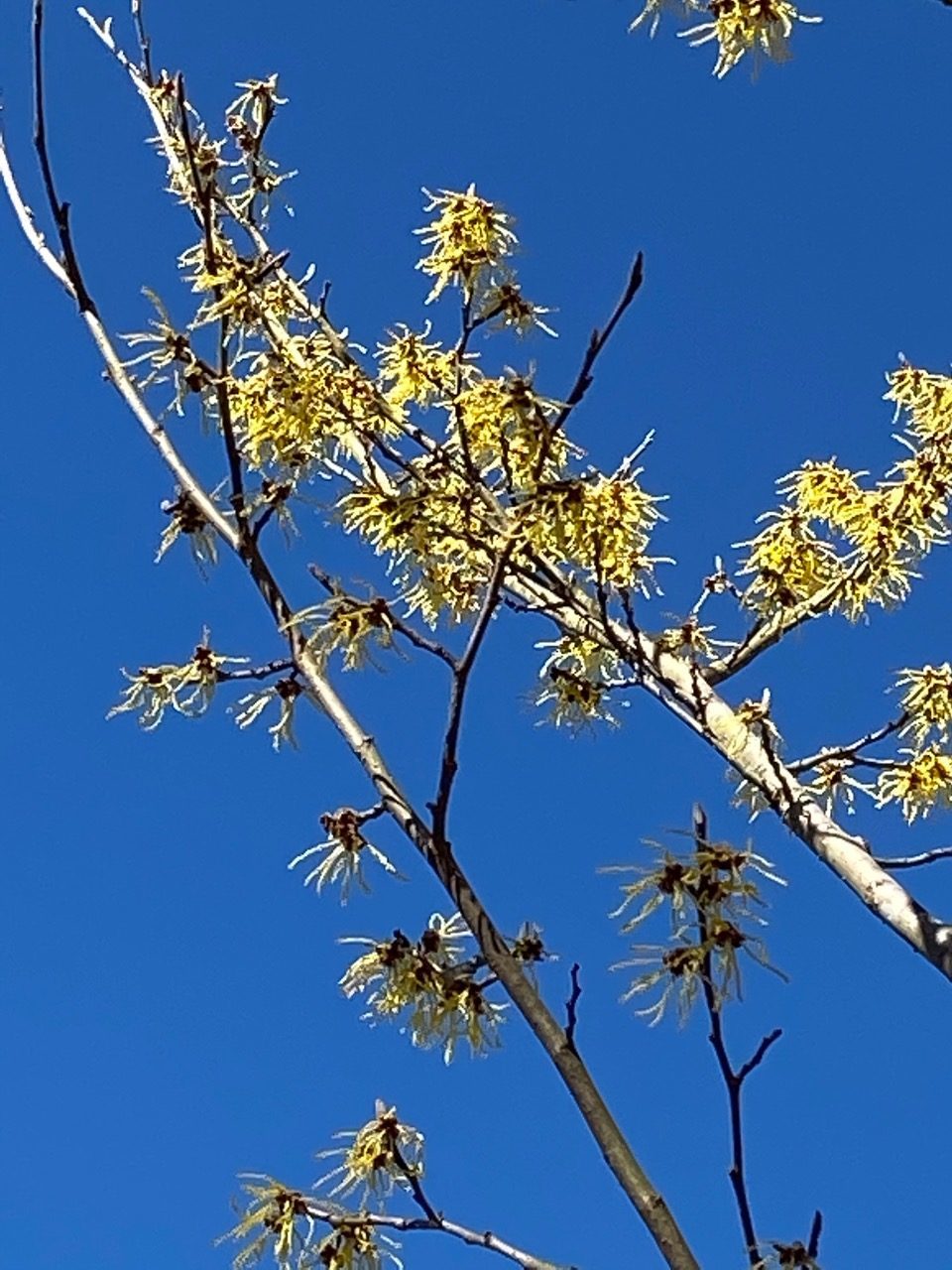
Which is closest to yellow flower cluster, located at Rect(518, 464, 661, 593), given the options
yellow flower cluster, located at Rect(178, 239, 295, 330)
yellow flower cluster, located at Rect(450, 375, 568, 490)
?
yellow flower cluster, located at Rect(450, 375, 568, 490)

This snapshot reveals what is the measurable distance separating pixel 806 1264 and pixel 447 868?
78 centimetres

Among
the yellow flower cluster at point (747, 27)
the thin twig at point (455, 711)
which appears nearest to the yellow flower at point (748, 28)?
the yellow flower cluster at point (747, 27)

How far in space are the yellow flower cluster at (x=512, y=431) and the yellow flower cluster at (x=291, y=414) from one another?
27 cm

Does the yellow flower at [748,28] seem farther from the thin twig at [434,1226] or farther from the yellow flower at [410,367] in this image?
the thin twig at [434,1226]

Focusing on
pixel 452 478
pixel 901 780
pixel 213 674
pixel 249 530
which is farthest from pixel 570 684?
pixel 249 530

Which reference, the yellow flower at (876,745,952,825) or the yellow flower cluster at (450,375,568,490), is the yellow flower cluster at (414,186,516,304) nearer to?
the yellow flower cluster at (450,375,568,490)

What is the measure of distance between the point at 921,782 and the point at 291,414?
2.32 meters

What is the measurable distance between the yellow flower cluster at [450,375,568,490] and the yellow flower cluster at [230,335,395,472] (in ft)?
0.89

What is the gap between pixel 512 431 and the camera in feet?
11.6

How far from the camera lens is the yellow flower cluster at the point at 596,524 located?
2.85m

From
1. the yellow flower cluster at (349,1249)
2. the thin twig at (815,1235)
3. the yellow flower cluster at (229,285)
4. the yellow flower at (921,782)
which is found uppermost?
the yellow flower cluster at (229,285)

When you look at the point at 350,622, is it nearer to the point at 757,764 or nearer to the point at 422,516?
the point at 422,516

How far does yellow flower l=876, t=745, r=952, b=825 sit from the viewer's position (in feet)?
16.0

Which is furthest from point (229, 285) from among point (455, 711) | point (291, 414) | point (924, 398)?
point (924, 398)
